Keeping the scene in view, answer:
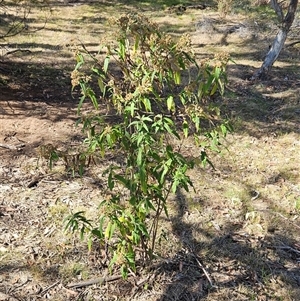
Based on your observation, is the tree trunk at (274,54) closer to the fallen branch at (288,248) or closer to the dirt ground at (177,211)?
the dirt ground at (177,211)

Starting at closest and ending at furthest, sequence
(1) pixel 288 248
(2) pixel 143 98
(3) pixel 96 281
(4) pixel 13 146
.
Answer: (2) pixel 143 98, (3) pixel 96 281, (1) pixel 288 248, (4) pixel 13 146

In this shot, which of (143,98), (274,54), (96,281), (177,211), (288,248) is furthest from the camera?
(274,54)

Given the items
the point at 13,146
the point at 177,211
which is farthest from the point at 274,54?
the point at 13,146

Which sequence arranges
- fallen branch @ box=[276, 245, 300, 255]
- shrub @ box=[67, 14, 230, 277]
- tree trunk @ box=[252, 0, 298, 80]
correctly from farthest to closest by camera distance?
tree trunk @ box=[252, 0, 298, 80], fallen branch @ box=[276, 245, 300, 255], shrub @ box=[67, 14, 230, 277]

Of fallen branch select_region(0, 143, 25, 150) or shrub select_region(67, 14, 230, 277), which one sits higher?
shrub select_region(67, 14, 230, 277)

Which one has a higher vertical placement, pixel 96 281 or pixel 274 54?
pixel 274 54

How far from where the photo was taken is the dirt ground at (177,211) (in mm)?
2895

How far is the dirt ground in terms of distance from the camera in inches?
114

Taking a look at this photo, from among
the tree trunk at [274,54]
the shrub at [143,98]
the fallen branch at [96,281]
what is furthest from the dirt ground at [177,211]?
the tree trunk at [274,54]

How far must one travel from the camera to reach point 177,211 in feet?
12.2

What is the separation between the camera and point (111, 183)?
7.46 feet

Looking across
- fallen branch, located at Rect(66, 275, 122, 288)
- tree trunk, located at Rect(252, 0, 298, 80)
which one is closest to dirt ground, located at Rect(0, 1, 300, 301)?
fallen branch, located at Rect(66, 275, 122, 288)

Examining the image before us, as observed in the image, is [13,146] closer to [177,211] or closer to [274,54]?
[177,211]

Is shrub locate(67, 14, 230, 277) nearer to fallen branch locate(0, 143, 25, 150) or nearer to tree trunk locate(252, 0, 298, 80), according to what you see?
fallen branch locate(0, 143, 25, 150)
